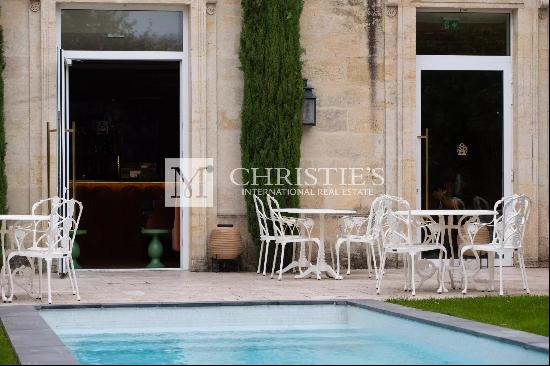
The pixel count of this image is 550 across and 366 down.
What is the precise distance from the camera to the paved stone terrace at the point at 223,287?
8805 millimetres

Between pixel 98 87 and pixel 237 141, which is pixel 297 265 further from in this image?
pixel 98 87

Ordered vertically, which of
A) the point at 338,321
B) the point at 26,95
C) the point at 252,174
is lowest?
the point at 338,321

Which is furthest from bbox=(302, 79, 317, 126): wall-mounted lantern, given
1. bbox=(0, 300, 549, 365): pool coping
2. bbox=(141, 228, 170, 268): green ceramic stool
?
bbox=(0, 300, 549, 365): pool coping

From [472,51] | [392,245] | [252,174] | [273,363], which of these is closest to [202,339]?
[273,363]

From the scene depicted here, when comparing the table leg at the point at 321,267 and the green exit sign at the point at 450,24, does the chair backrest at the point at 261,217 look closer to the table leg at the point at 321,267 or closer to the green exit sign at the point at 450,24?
the table leg at the point at 321,267

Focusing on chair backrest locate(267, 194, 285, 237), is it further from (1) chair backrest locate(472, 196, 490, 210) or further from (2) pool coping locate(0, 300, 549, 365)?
(2) pool coping locate(0, 300, 549, 365)

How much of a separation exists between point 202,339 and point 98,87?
9.98 m

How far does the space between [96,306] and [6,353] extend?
2.21 meters

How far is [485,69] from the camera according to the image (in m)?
12.6

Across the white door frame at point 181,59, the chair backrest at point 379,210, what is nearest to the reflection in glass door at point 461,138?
the chair backrest at point 379,210

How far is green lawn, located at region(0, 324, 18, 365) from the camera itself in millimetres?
5201

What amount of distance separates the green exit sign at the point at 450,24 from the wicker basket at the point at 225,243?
3.39m

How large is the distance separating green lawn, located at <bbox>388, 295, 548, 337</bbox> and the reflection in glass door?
4.11 meters

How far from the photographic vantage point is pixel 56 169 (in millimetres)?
11680
